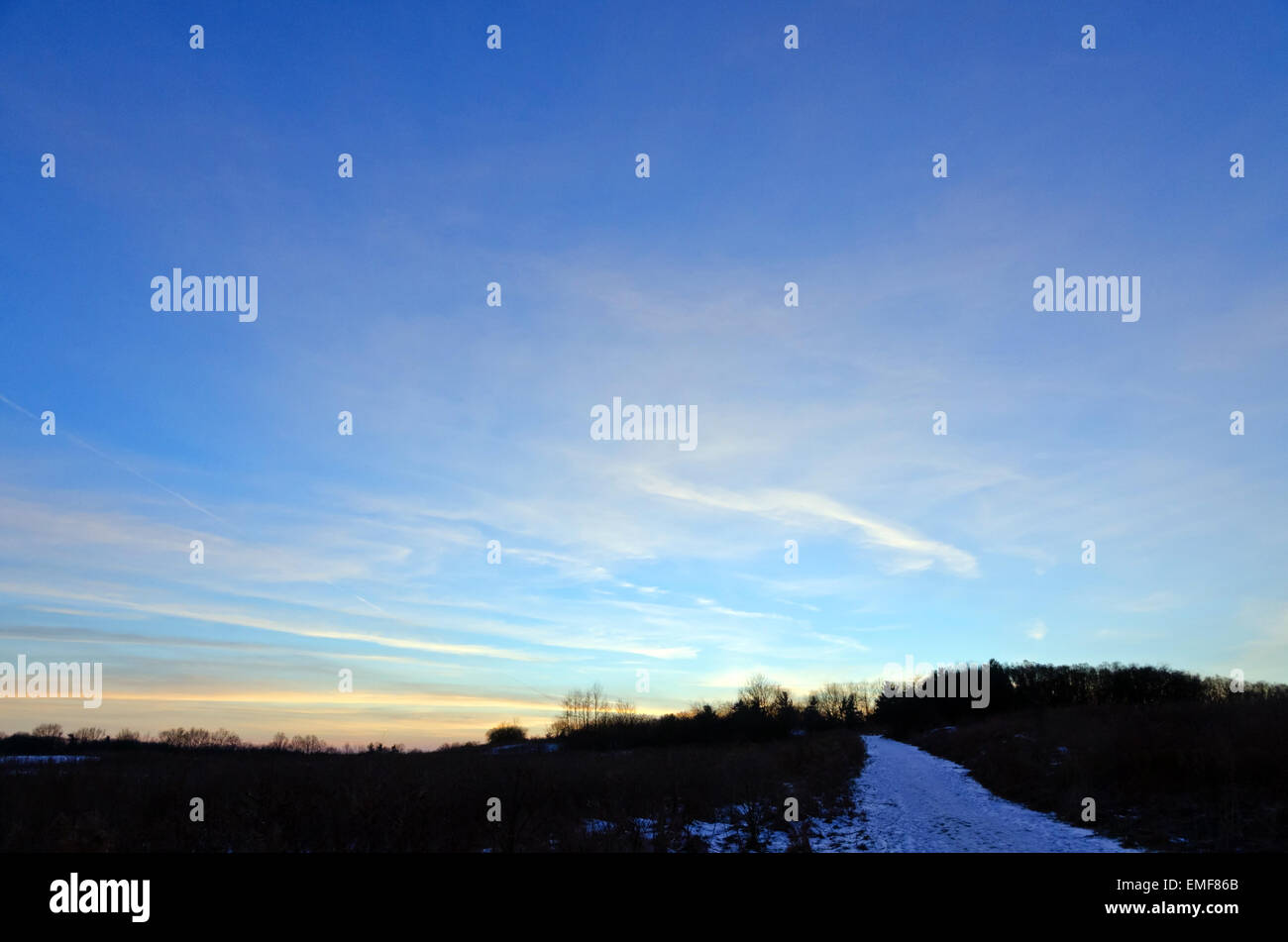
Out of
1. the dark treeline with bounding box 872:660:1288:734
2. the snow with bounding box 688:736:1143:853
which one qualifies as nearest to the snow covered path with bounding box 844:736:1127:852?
the snow with bounding box 688:736:1143:853

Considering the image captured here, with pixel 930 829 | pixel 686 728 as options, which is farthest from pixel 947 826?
pixel 686 728

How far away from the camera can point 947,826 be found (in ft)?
60.8

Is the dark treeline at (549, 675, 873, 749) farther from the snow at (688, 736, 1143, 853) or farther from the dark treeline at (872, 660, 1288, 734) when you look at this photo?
the snow at (688, 736, 1143, 853)

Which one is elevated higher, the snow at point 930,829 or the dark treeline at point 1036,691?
the snow at point 930,829

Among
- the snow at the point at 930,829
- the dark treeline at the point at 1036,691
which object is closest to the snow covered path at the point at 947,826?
the snow at the point at 930,829

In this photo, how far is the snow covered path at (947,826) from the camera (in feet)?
51.2

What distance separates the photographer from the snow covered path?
51.2 feet

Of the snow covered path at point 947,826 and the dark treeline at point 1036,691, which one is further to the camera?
the dark treeline at point 1036,691

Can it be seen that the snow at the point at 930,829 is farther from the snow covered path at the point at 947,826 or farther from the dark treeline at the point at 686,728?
the dark treeline at the point at 686,728

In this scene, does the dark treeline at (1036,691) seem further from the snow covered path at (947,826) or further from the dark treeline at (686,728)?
the snow covered path at (947,826)

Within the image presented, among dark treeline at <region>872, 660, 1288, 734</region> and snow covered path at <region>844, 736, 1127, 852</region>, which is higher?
snow covered path at <region>844, 736, 1127, 852</region>

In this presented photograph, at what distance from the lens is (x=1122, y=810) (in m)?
18.8
